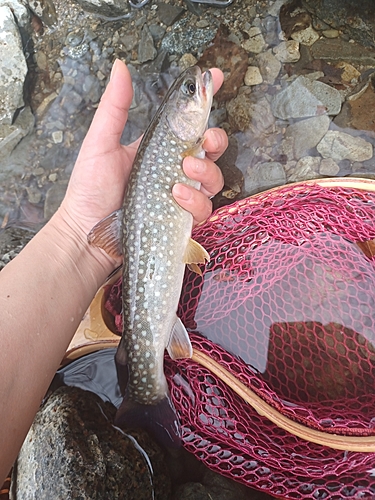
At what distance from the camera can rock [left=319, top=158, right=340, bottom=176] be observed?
9.26 ft

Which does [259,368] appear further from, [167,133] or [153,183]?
[167,133]

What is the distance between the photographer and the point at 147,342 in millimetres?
1915

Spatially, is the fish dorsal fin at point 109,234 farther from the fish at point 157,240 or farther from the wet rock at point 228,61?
the wet rock at point 228,61

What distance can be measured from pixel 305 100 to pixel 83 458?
2497mm

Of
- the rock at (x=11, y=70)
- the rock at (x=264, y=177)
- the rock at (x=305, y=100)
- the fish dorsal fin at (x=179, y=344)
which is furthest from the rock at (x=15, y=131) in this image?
the fish dorsal fin at (x=179, y=344)

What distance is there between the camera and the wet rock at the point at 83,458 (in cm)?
188

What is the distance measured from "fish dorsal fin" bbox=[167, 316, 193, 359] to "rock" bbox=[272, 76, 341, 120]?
1720 millimetres

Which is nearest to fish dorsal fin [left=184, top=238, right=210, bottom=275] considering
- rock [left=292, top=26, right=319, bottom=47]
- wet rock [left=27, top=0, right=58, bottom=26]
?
rock [left=292, top=26, right=319, bottom=47]

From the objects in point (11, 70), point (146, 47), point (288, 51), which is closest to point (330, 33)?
point (288, 51)

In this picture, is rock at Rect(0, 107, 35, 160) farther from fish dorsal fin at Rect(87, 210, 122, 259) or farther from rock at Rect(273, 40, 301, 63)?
rock at Rect(273, 40, 301, 63)

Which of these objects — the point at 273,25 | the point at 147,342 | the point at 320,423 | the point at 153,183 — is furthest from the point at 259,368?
the point at 273,25

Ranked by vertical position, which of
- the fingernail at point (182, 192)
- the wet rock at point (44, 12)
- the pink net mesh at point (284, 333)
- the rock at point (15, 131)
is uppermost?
the wet rock at point (44, 12)

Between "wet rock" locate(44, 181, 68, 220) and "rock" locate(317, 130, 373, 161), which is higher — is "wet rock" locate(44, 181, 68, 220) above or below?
above

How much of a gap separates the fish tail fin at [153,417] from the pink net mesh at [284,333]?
2.4 inches
